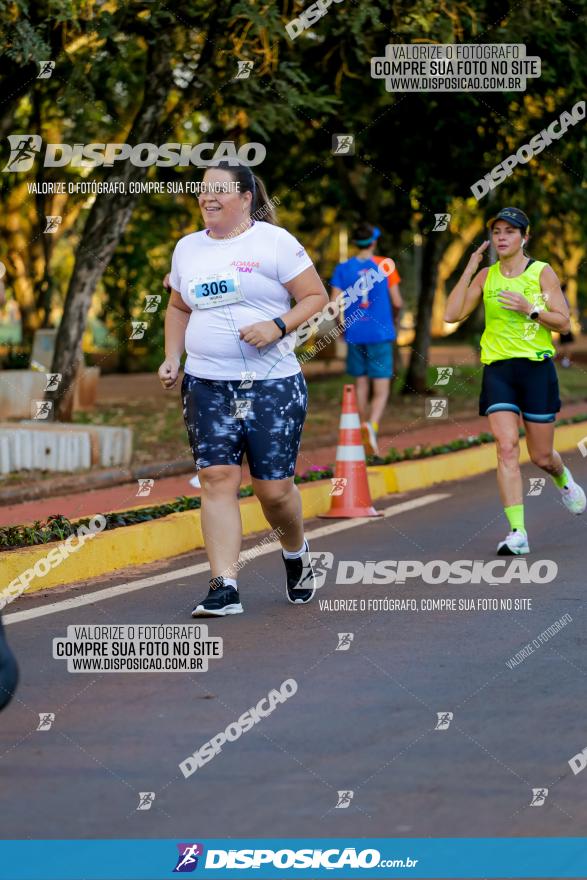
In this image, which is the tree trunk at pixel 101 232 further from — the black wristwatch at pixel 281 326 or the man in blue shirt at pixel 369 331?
the black wristwatch at pixel 281 326

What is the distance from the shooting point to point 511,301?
964 cm

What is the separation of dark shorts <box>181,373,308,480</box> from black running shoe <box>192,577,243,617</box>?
0.53 metres

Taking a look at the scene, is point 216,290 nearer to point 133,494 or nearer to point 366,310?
point 133,494

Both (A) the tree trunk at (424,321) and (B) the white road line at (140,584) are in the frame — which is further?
(A) the tree trunk at (424,321)

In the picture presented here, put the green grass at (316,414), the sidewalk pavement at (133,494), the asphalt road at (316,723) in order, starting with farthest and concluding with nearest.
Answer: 1. the green grass at (316,414)
2. the sidewalk pavement at (133,494)
3. the asphalt road at (316,723)

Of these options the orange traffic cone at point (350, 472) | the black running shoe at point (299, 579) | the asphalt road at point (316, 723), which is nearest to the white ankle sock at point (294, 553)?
the black running shoe at point (299, 579)

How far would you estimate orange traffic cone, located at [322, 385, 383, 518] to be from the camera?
11.7 metres

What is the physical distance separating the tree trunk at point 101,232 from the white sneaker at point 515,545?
6.86 meters

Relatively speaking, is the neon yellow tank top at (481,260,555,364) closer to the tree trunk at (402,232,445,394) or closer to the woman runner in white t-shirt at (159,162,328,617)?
the woman runner in white t-shirt at (159,162,328,617)

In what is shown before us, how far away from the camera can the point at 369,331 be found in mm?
14648

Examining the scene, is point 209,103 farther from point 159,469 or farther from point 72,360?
point 159,469

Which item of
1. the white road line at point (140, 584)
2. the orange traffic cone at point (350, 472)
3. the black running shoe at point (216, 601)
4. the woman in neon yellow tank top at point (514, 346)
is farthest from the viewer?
the orange traffic cone at point (350, 472)

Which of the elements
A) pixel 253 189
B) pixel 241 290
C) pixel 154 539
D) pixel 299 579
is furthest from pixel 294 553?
pixel 154 539

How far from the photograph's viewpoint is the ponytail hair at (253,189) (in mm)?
7852
